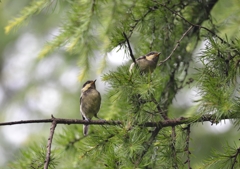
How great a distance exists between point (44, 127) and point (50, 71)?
768 millimetres

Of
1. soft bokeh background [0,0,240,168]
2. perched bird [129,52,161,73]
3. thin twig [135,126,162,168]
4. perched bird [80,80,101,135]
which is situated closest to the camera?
thin twig [135,126,162,168]

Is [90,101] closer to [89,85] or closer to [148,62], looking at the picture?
[89,85]

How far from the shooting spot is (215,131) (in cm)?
530

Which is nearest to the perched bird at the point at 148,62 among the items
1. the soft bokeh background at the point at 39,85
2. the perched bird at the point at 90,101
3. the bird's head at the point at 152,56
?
the bird's head at the point at 152,56

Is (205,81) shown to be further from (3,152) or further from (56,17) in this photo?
(3,152)

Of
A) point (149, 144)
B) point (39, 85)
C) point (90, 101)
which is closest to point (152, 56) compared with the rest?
point (149, 144)

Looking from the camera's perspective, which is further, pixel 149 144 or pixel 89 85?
pixel 89 85

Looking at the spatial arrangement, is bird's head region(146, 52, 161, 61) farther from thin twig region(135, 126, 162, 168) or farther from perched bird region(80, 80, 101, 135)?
perched bird region(80, 80, 101, 135)

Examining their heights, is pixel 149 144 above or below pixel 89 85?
below

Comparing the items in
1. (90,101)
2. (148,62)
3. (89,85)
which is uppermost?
(89,85)

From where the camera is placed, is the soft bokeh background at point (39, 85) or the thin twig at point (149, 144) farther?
the soft bokeh background at point (39, 85)

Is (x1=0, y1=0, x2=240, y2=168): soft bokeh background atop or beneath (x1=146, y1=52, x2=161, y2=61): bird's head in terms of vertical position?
atop

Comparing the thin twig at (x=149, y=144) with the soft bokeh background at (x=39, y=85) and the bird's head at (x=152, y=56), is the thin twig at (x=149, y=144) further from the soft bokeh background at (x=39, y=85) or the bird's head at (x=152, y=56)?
the soft bokeh background at (x=39, y=85)

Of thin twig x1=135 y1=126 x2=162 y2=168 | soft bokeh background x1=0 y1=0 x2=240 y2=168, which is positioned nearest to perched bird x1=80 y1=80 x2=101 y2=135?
thin twig x1=135 y1=126 x2=162 y2=168
